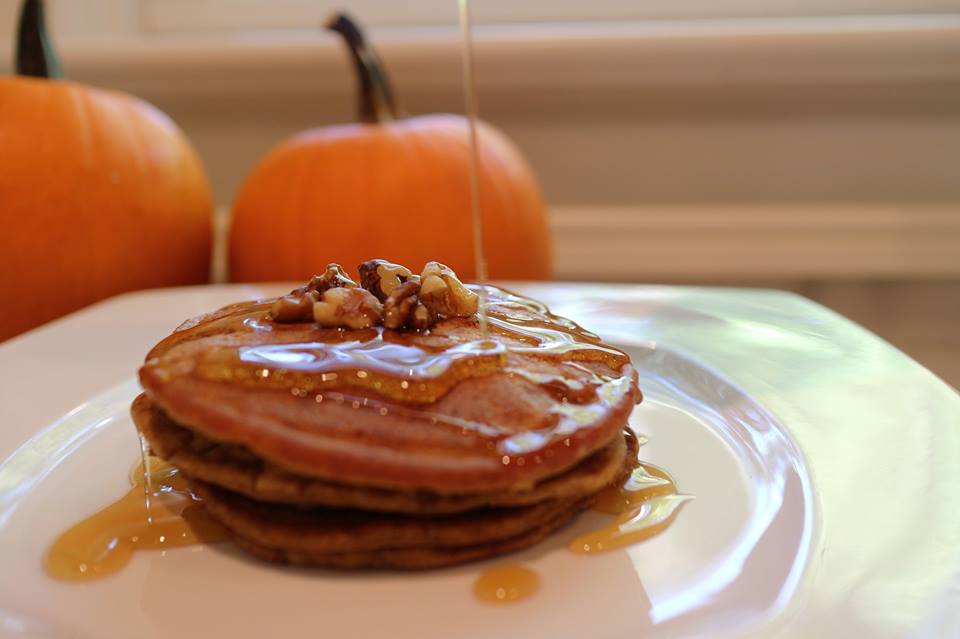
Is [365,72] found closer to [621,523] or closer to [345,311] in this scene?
[345,311]

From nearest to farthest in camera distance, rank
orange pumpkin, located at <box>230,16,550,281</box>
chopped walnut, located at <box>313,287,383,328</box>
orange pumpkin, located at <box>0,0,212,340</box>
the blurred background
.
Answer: chopped walnut, located at <box>313,287,383,328</box>, orange pumpkin, located at <box>0,0,212,340</box>, orange pumpkin, located at <box>230,16,550,281</box>, the blurred background

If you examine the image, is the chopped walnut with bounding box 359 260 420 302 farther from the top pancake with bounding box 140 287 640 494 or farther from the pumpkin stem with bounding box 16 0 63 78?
the pumpkin stem with bounding box 16 0 63 78

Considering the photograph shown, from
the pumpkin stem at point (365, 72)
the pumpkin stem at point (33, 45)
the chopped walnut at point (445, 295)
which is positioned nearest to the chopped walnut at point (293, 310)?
the chopped walnut at point (445, 295)

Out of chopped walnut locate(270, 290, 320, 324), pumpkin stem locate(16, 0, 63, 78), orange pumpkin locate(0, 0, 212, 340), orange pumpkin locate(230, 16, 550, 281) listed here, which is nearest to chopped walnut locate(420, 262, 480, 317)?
chopped walnut locate(270, 290, 320, 324)

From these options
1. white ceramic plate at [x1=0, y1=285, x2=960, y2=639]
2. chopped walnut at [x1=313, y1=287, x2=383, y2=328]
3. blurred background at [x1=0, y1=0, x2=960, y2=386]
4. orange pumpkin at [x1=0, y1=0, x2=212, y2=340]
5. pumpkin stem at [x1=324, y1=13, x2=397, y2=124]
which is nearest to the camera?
white ceramic plate at [x1=0, y1=285, x2=960, y2=639]

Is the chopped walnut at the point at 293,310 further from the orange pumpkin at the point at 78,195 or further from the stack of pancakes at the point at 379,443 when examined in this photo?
the orange pumpkin at the point at 78,195

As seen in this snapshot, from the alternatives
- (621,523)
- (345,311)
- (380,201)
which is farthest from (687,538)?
(380,201)
